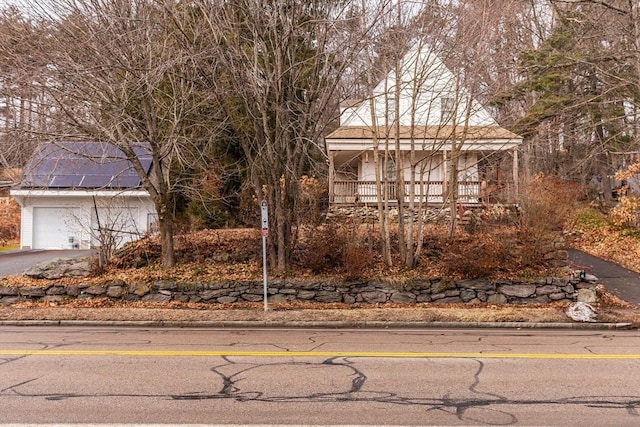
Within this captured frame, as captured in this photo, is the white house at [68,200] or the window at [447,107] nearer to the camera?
the window at [447,107]

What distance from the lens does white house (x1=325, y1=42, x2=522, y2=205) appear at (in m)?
14.7

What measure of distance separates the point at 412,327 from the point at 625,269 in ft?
29.1

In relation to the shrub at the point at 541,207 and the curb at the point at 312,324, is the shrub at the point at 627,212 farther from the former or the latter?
the curb at the point at 312,324

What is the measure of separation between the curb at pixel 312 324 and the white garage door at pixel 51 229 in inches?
530

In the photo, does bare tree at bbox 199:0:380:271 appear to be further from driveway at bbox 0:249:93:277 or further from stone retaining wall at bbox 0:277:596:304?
driveway at bbox 0:249:93:277

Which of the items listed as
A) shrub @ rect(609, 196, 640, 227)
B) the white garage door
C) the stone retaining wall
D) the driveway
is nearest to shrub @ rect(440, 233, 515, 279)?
the stone retaining wall

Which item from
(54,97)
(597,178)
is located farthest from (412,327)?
(597,178)

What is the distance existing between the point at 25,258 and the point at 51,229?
3591mm

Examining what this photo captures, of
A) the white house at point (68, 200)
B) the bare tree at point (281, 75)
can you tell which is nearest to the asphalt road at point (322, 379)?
the bare tree at point (281, 75)

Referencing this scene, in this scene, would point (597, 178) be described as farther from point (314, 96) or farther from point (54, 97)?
point (54, 97)

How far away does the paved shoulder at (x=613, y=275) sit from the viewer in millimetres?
14040

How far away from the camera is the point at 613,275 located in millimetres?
15758

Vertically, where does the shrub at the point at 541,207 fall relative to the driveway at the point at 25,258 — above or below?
above

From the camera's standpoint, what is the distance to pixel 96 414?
5465 mm
